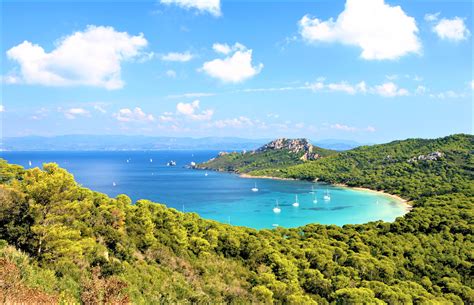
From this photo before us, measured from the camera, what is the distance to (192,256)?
2845 centimetres

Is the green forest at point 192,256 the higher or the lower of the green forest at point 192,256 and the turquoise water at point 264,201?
the higher

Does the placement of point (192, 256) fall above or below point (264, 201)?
above

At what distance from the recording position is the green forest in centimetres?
1511

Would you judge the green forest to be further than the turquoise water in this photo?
No

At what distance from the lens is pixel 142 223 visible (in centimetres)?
2789

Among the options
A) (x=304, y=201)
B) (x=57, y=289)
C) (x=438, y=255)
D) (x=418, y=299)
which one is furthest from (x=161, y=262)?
(x=304, y=201)

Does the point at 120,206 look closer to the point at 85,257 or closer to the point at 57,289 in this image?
the point at 85,257

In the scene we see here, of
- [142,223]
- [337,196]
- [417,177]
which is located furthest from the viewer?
[417,177]

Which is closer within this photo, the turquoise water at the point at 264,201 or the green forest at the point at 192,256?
the green forest at the point at 192,256

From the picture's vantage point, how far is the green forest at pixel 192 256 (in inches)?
595

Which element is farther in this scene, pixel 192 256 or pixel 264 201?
pixel 264 201

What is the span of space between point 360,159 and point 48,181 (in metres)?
155

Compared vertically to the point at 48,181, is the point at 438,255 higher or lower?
lower

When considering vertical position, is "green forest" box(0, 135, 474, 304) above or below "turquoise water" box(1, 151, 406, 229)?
above
